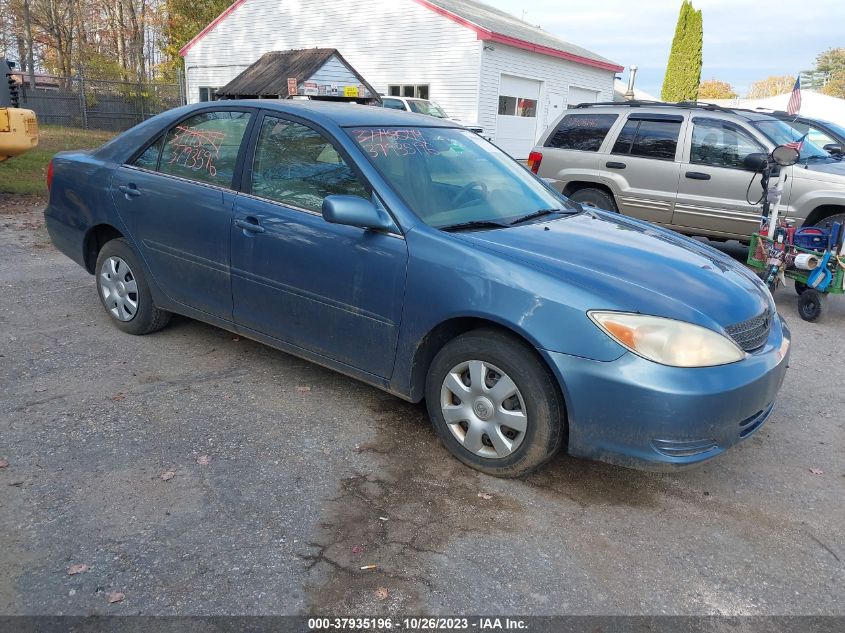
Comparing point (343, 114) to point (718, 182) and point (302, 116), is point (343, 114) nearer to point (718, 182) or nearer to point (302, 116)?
point (302, 116)

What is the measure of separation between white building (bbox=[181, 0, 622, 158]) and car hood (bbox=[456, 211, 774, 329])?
17180mm

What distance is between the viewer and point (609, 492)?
3.31m

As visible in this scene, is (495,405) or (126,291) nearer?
(495,405)

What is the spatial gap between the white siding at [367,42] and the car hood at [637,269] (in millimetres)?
17178

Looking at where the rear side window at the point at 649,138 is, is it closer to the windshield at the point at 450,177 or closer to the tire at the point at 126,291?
the windshield at the point at 450,177

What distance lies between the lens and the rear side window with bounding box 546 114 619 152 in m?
9.05

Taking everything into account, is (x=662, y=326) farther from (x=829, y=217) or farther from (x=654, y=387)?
(x=829, y=217)

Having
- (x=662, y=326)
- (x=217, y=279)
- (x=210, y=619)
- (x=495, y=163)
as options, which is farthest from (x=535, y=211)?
(x=210, y=619)

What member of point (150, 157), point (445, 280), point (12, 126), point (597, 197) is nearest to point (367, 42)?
point (12, 126)

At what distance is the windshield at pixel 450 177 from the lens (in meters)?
3.65

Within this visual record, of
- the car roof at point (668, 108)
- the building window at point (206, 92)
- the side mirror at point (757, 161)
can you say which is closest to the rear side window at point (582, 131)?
the car roof at point (668, 108)

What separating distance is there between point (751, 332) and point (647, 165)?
588 cm

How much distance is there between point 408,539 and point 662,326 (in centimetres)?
139

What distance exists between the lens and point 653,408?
285 cm
